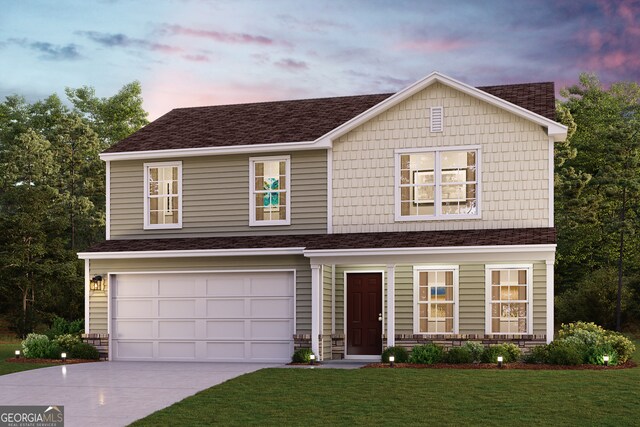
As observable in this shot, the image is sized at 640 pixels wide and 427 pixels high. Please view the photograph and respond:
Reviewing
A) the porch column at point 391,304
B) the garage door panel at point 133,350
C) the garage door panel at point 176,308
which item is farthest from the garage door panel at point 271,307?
the garage door panel at point 133,350

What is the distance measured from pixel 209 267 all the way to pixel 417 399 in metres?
9.83

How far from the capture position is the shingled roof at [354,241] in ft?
65.2

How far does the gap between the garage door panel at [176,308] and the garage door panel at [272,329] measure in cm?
178

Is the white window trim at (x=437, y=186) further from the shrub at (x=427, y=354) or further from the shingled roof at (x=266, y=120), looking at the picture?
the shrub at (x=427, y=354)

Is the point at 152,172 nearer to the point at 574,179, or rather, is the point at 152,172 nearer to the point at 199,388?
the point at 199,388

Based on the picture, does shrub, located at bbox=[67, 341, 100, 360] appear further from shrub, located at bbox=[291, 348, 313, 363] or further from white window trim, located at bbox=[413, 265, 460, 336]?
white window trim, located at bbox=[413, 265, 460, 336]

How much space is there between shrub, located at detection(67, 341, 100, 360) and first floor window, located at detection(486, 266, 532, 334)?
10.5 m

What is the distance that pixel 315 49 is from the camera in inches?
1072

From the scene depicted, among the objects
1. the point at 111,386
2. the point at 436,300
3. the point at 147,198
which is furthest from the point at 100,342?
the point at 436,300

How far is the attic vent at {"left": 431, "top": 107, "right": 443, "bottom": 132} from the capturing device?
70.9 ft

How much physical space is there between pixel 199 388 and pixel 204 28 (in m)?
13.3

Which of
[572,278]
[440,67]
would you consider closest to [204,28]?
[440,67]

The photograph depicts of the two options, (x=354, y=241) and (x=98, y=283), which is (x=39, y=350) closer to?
(x=98, y=283)

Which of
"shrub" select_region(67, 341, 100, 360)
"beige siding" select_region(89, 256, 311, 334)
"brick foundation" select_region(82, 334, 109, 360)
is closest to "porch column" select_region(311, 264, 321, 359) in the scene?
"beige siding" select_region(89, 256, 311, 334)
